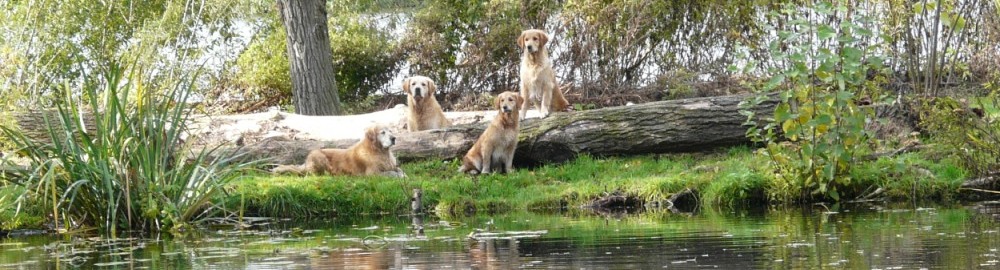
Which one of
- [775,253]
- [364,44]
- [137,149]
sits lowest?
[775,253]

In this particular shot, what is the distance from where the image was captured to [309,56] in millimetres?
19906

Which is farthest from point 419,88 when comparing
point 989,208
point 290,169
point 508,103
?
point 989,208

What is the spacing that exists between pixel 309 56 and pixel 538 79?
446 cm

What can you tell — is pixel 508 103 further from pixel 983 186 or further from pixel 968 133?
pixel 983 186

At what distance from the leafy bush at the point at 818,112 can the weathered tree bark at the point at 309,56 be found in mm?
8718

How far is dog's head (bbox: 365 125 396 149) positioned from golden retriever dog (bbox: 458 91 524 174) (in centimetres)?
93

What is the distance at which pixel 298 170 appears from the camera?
15.2 metres

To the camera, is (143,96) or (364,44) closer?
(143,96)

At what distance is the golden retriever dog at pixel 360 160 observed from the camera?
1520 centimetres

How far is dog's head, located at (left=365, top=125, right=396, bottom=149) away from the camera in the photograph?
15.4 meters

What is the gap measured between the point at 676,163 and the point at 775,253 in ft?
24.4

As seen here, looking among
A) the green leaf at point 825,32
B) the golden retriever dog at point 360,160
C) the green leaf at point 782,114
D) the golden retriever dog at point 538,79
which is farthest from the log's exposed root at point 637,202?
the golden retriever dog at point 538,79

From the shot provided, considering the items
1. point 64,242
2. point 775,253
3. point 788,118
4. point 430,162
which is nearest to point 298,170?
point 430,162

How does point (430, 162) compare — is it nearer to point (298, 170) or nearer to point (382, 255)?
point (298, 170)
